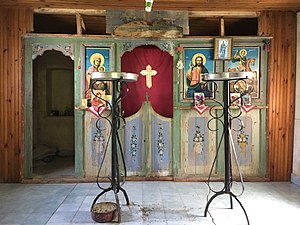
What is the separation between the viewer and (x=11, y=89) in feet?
14.2

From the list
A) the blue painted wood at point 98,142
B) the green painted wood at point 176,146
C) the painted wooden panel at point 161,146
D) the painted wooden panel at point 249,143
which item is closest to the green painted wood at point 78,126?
the blue painted wood at point 98,142

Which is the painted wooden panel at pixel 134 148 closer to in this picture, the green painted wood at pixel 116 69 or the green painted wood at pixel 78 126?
the green painted wood at pixel 116 69

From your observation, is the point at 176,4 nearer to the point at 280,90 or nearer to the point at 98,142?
the point at 280,90

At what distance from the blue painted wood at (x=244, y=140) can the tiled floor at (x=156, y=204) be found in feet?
1.27

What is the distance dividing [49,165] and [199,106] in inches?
118

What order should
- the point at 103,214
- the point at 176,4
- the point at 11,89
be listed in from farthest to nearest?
the point at 11,89
the point at 176,4
the point at 103,214

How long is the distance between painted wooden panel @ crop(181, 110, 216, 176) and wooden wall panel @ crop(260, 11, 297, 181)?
3.02 ft

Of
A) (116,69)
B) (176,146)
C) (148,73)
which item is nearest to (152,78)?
(148,73)

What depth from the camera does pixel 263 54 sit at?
176 inches

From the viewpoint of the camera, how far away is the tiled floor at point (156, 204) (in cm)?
302

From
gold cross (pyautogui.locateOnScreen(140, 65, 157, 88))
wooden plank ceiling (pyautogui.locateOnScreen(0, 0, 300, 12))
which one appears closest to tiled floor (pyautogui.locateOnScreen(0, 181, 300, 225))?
gold cross (pyautogui.locateOnScreen(140, 65, 157, 88))

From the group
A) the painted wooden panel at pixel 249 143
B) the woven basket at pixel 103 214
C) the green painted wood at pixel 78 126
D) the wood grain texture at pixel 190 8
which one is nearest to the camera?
the woven basket at pixel 103 214

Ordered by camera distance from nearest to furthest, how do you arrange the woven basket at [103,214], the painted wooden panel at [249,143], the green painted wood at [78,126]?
the woven basket at [103,214]
the green painted wood at [78,126]
the painted wooden panel at [249,143]

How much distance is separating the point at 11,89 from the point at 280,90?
4041 mm
